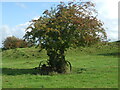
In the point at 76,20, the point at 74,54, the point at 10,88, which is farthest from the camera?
the point at 74,54

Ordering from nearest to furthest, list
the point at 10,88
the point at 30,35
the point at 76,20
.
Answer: the point at 10,88 < the point at 76,20 < the point at 30,35

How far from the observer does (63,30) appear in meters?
18.2

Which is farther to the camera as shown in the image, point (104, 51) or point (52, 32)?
point (104, 51)

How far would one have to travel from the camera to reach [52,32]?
59.3ft

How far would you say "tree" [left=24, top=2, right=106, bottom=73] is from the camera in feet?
58.4

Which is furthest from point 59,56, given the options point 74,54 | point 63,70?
point 74,54

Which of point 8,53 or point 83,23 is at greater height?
point 83,23

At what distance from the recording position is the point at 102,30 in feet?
63.4

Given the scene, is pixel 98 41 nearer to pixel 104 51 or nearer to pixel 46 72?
pixel 46 72

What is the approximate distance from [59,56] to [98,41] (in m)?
3.50

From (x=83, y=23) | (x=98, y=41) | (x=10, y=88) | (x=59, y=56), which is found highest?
(x=83, y=23)

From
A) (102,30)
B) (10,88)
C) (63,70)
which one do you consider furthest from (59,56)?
(10,88)

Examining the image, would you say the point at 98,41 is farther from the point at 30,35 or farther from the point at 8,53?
the point at 8,53

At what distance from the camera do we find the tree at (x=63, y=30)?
17.8 meters
